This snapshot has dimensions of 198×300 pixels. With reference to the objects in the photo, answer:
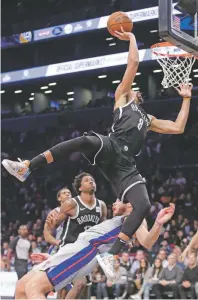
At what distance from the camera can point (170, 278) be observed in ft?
42.8

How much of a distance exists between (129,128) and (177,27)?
46.9 inches

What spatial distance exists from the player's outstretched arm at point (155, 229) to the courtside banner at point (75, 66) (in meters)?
12.8

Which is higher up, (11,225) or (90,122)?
(90,122)

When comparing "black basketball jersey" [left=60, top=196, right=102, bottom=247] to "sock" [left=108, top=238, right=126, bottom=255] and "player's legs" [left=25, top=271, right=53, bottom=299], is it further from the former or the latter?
"player's legs" [left=25, top=271, right=53, bottom=299]

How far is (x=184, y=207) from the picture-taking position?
1869 cm

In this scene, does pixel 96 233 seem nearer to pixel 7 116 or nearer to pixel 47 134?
pixel 47 134

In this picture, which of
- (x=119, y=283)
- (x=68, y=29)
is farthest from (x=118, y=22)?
(x=68, y=29)

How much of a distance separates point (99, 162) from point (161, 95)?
16.5 metres

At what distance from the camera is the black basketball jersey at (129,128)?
6203 millimetres

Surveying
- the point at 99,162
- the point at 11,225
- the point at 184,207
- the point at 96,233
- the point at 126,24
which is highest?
the point at 126,24

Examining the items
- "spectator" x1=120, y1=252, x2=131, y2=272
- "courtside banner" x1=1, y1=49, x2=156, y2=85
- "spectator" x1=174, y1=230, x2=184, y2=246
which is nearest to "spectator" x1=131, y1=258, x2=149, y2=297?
"spectator" x1=120, y1=252, x2=131, y2=272

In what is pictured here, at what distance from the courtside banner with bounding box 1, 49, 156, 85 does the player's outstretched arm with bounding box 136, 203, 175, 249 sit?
12818 millimetres

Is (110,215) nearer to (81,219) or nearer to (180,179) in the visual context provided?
(180,179)

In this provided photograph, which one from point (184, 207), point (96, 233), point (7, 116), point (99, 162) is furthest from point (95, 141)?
point (7, 116)
